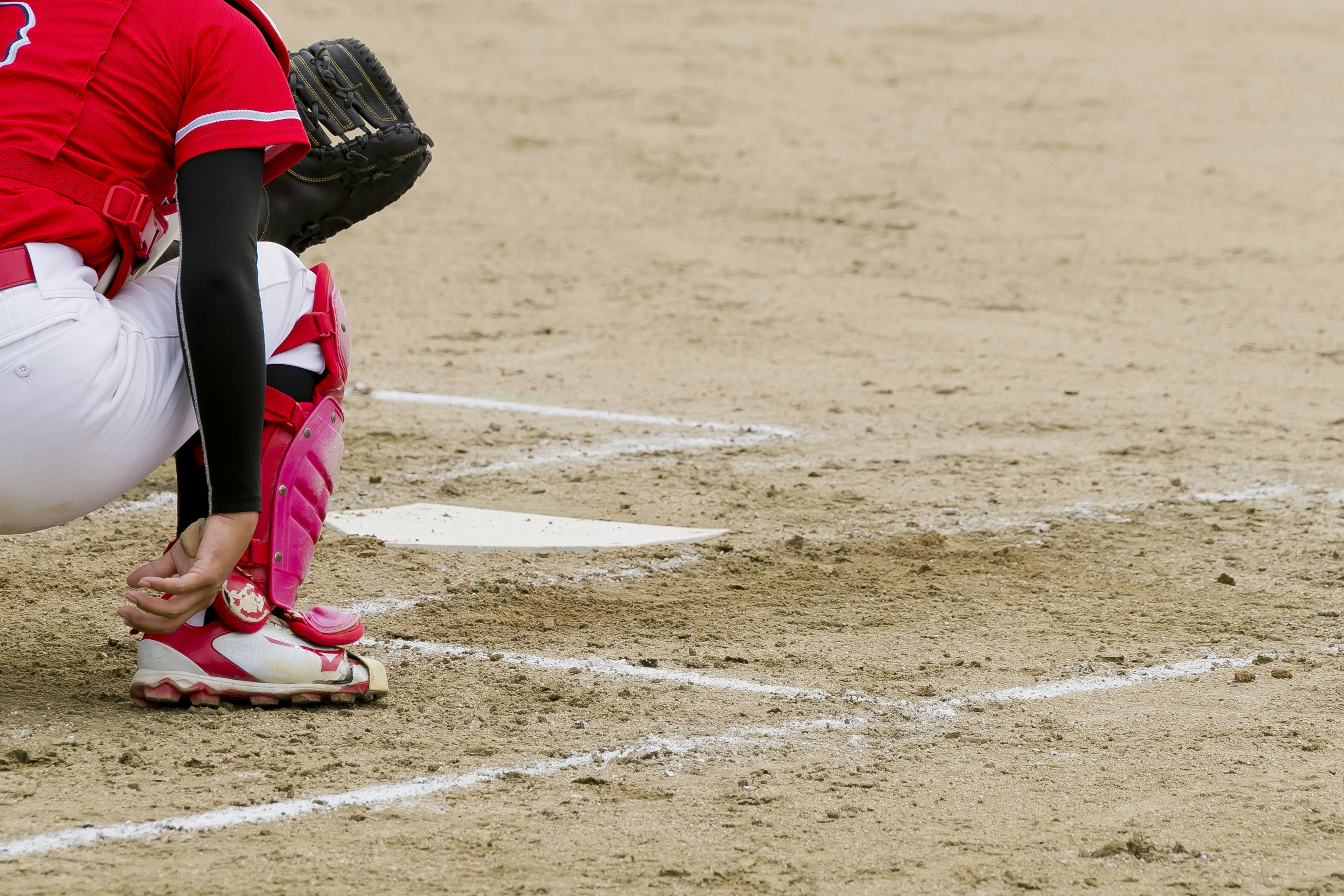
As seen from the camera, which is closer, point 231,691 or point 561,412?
point 231,691

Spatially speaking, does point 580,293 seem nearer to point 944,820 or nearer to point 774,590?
point 774,590

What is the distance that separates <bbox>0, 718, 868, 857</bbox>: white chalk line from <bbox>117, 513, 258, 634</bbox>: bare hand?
324 millimetres

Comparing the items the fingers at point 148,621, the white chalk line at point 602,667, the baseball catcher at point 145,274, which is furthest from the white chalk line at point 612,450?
the fingers at point 148,621

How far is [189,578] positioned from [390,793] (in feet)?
1.47

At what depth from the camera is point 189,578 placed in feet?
8.11

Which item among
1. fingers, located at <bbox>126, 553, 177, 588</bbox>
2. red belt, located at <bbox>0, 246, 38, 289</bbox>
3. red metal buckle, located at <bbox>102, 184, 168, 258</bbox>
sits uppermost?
red metal buckle, located at <bbox>102, 184, 168, 258</bbox>

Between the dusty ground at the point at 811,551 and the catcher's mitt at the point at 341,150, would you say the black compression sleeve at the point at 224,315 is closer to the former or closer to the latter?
the dusty ground at the point at 811,551

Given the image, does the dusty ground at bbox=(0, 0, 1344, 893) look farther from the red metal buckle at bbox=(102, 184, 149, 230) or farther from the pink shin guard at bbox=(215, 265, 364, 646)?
the red metal buckle at bbox=(102, 184, 149, 230)

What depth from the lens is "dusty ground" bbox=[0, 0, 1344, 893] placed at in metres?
2.37

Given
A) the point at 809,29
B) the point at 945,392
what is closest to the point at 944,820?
the point at 945,392

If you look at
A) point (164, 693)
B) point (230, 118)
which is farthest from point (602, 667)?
point (230, 118)

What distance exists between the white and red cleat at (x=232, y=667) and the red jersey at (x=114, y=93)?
69cm

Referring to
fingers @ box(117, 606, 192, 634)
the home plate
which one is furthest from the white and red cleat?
the home plate

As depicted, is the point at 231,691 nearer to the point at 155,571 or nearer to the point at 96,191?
the point at 155,571
